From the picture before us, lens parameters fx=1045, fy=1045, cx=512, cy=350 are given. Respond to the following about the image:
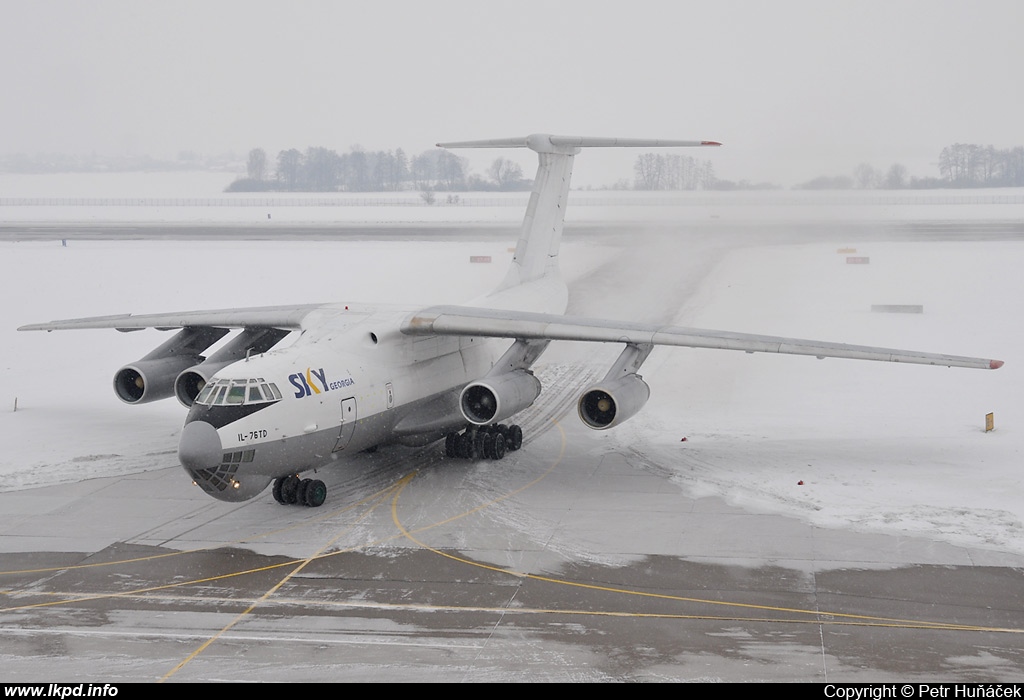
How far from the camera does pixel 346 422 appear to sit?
706 inches

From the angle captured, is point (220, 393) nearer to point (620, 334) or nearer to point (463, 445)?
point (463, 445)

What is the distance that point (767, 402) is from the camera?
981 inches

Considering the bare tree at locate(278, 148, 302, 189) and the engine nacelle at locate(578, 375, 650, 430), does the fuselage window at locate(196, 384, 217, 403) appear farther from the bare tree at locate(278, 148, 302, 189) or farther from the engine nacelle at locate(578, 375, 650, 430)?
the bare tree at locate(278, 148, 302, 189)

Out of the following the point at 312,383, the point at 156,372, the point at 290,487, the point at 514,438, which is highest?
the point at 312,383

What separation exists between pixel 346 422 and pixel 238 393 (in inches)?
83.8

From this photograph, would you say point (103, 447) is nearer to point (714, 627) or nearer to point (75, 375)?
point (75, 375)

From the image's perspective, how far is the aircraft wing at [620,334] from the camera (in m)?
18.5

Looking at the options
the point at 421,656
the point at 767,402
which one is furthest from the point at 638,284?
the point at 421,656

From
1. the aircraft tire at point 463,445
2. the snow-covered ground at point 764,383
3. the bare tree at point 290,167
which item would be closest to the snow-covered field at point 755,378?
the snow-covered ground at point 764,383

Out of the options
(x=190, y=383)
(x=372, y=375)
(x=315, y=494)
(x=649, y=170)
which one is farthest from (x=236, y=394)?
(x=649, y=170)

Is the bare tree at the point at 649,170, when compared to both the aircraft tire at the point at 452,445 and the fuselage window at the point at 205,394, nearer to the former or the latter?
the aircraft tire at the point at 452,445

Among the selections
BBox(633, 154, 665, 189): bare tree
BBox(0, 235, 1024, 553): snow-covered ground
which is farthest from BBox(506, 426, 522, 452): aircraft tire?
BBox(633, 154, 665, 189): bare tree

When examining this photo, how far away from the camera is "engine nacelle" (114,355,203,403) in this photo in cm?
2156

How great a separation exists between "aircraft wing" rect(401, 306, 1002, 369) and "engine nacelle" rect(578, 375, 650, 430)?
2.87ft
